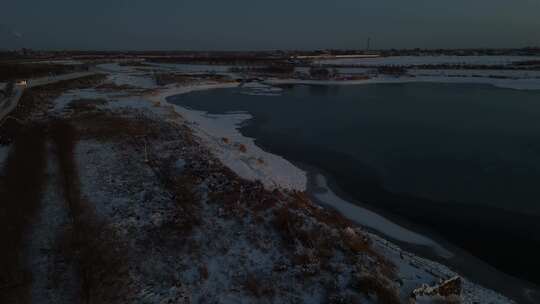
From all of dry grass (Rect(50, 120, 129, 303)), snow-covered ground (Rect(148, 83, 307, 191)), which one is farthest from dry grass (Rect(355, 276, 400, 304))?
snow-covered ground (Rect(148, 83, 307, 191))

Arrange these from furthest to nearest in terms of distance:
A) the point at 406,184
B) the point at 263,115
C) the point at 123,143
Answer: the point at 263,115, the point at 123,143, the point at 406,184

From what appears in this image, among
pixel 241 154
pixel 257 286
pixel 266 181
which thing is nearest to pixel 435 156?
pixel 266 181

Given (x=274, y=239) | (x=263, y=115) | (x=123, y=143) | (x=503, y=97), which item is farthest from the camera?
(x=503, y=97)

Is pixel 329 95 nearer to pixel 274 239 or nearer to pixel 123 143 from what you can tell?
pixel 123 143

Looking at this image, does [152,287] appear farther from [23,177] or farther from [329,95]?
[329,95]

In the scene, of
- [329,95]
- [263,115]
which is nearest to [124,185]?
[263,115]

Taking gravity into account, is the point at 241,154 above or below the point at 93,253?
above

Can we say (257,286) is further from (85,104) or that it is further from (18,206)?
(85,104)

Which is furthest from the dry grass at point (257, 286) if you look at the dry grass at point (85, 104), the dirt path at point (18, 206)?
the dry grass at point (85, 104)

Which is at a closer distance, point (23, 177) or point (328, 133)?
point (23, 177)
